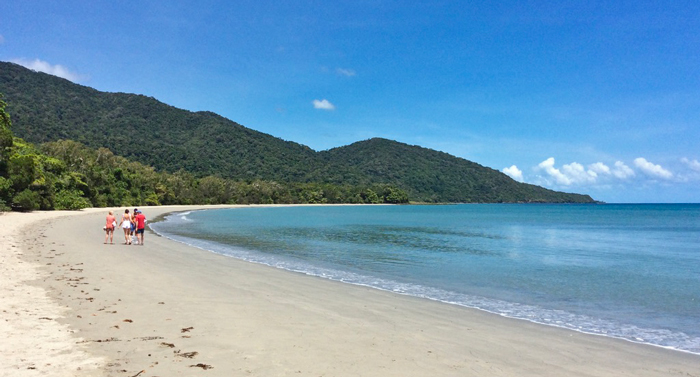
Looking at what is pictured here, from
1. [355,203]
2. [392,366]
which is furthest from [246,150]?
[392,366]

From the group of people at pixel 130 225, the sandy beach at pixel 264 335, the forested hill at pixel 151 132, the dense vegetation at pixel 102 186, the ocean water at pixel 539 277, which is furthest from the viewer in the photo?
the forested hill at pixel 151 132

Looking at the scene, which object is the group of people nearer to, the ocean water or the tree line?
the ocean water

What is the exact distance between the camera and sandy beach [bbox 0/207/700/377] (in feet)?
18.2

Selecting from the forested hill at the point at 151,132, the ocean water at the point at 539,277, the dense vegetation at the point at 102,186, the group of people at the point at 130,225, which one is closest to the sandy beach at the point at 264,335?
the ocean water at the point at 539,277

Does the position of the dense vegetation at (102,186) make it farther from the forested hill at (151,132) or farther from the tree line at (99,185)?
the forested hill at (151,132)

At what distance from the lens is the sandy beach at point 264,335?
555 cm

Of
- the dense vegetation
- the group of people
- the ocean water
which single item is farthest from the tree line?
the ocean water

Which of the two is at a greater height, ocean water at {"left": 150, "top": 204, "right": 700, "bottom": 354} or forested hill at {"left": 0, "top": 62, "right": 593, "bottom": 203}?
forested hill at {"left": 0, "top": 62, "right": 593, "bottom": 203}

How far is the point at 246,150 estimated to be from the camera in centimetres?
16288

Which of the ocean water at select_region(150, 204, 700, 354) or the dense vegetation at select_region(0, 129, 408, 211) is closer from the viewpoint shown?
the ocean water at select_region(150, 204, 700, 354)

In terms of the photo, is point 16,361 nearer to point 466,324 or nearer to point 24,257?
point 466,324

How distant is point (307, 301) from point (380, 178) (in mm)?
188400

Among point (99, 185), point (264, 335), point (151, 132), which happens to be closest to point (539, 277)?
point (264, 335)

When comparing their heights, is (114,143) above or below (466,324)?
above
